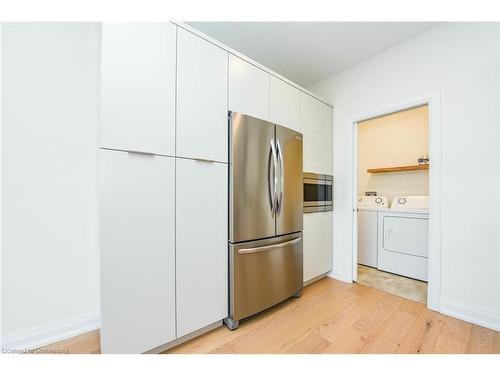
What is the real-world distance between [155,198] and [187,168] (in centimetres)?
28

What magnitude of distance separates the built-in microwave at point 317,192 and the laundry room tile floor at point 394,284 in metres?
0.97

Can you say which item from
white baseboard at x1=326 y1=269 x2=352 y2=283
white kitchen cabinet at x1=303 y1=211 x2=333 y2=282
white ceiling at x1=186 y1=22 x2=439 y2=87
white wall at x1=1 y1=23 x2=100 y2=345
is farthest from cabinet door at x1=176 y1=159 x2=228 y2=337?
white baseboard at x1=326 y1=269 x2=352 y2=283

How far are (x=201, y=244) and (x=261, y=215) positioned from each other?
0.52 metres

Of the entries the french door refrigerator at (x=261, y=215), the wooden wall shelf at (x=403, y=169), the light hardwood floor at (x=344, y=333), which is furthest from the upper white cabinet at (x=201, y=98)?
the wooden wall shelf at (x=403, y=169)

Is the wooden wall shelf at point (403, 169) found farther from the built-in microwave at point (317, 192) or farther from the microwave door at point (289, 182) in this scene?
the microwave door at point (289, 182)

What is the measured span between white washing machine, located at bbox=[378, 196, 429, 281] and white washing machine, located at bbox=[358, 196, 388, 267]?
0.22 ft

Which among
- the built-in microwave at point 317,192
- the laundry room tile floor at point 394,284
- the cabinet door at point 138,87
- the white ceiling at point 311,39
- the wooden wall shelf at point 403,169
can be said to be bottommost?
the laundry room tile floor at point 394,284

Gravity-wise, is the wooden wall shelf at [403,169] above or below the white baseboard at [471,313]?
above

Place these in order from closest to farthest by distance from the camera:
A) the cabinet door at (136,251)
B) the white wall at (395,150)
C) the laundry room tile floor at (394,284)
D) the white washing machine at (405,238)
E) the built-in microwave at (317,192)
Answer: the cabinet door at (136,251) < the laundry room tile floor at (394,284) < the built-in microwave at (317,192) < the white washing machine at (405,238) < the white wall at (395,150)

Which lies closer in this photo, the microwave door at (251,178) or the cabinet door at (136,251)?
the cabinet door at (136,251)

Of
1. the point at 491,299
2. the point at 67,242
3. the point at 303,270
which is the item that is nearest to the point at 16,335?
the point at 67,242

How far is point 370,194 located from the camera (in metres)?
3.45

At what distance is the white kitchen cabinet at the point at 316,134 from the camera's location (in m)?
2.23

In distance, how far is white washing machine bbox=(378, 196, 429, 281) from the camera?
7.93ft
